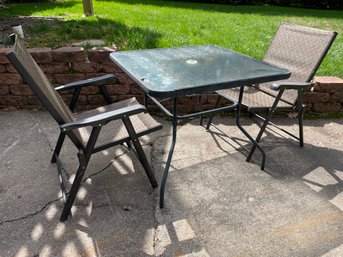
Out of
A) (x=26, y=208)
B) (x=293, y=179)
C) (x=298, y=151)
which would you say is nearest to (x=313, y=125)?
(x=298, y=151)

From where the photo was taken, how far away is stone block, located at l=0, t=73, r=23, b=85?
11.7 feet

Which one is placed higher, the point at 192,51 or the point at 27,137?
the point at 192,51

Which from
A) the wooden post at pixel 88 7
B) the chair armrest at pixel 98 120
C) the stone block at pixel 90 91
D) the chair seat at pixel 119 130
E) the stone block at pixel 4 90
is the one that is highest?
the chair armrest at pixel 98 120

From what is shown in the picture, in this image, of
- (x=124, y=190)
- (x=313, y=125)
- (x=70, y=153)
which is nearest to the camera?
(x=124, y=190)

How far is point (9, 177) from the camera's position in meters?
2.62

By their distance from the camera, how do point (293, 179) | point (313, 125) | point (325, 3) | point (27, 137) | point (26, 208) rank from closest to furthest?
point (26, 208) < point (293, 179) < point (27, 137) < point (313, 125) < point (325, 3)

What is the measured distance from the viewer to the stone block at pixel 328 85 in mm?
3580

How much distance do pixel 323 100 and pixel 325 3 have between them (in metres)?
12.3

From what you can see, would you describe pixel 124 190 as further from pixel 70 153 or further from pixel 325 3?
pixel 325 3

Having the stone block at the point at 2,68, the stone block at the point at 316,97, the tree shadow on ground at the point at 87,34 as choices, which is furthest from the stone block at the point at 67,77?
the stone block at the point at 316,97

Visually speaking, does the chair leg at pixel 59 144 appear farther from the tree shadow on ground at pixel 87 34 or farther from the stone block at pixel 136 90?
the tree shadow on ground at pixel 87 34

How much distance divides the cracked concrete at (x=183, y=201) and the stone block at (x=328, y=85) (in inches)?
26.3

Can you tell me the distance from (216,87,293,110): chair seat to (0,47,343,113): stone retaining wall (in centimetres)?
53

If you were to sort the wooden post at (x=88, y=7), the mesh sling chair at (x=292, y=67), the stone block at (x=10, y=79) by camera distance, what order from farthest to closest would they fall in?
the wooden post at (x=88, y=7), the stone block at (x=10, y=79), the mesh sling chair at (x=292, y=67)
